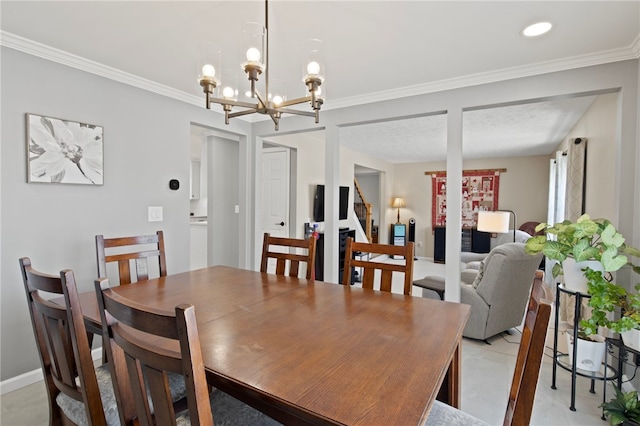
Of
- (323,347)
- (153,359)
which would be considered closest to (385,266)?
(323,347)

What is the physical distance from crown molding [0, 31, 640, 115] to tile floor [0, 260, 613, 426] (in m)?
2.34

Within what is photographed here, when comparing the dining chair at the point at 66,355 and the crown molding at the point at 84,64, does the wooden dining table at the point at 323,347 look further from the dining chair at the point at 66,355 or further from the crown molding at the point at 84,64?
the crown molding at the point at 84,64

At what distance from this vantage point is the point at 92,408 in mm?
1109

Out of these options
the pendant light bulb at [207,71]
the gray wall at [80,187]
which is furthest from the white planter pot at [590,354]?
the gray wall at [80,187]

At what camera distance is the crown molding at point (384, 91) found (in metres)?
2.19

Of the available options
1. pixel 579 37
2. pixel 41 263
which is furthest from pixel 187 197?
pixel 579 37

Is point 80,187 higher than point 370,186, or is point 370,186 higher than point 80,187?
point 370,186

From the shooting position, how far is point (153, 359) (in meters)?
0.76

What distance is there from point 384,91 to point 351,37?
41.9 inches

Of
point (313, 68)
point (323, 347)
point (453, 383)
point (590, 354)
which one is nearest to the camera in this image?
point (323, 347)

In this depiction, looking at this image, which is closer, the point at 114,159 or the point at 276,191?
the point at 114,159

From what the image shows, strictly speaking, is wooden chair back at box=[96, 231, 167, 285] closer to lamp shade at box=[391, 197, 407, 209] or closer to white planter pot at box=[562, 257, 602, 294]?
white planter pot at box=[562, 257, 602, 294]

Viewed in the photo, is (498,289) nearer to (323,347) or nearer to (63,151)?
(323,347)

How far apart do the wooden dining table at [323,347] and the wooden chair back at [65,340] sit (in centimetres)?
15
